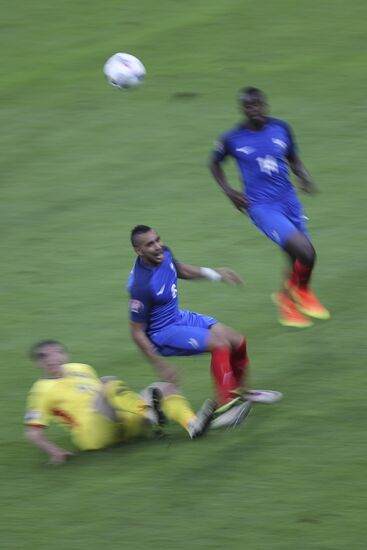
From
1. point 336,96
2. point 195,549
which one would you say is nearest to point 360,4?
point 336,96

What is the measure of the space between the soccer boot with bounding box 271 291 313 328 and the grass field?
0.14 metres

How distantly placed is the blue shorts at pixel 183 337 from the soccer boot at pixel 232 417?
56cm

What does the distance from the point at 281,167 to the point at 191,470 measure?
424 centimetres

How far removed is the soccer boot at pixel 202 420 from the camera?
31.8ft

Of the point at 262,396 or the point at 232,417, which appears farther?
the point at 262,396

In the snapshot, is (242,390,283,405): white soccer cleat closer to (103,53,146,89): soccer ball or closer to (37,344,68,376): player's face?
(37,344,68,376): player's face

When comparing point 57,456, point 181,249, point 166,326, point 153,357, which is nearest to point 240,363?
point 166,326

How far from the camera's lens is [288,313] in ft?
41.5

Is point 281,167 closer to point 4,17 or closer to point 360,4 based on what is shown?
point 360,4

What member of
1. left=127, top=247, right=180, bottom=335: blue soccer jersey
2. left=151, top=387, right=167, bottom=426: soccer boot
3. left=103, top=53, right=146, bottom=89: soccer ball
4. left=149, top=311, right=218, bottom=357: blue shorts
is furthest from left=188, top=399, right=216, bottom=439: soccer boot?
left=103, top=53, right=146, bottom=89: soccer ball

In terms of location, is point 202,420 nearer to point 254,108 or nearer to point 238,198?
point 238,198

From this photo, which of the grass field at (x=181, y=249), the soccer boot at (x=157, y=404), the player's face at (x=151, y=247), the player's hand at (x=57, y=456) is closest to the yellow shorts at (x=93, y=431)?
the grass field at (x=181, y=249)

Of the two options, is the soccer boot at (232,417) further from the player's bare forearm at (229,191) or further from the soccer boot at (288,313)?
the player's bare forearm at (229,191)

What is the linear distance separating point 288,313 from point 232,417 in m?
2.84
